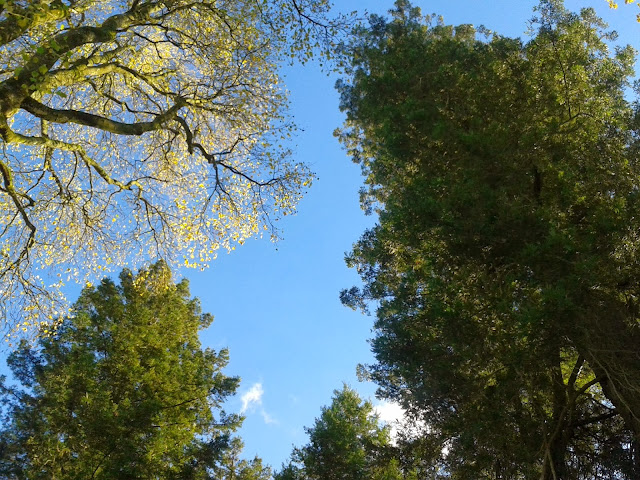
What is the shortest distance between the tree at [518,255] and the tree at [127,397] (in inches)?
235

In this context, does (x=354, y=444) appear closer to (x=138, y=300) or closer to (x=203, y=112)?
(x=138, y=300)

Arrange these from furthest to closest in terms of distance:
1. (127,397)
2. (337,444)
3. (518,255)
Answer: (337,444)
(127,397)
(518,255)

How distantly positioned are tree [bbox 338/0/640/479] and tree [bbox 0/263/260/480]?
597 cm

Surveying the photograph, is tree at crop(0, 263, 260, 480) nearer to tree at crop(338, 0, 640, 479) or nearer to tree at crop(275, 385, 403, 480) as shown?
tree at crop(275, 385, 403, 480)

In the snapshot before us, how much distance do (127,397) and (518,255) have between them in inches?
459

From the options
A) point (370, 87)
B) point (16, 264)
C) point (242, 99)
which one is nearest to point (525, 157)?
point (370, 87)

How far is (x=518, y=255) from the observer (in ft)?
25.2

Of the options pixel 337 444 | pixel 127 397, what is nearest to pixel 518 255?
pixel 127 397

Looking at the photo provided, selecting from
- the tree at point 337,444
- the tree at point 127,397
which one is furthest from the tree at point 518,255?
the tree at point 337,444

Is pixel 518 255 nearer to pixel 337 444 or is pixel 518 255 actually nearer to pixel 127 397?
pixel 127 397

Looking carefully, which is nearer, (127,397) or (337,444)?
(127,397)

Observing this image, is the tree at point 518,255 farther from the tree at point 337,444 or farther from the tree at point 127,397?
the tree at point 337,444

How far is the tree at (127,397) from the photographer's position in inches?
502

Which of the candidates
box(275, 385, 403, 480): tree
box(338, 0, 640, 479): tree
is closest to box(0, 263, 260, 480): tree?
box(275, 385, 403, 480): tree
